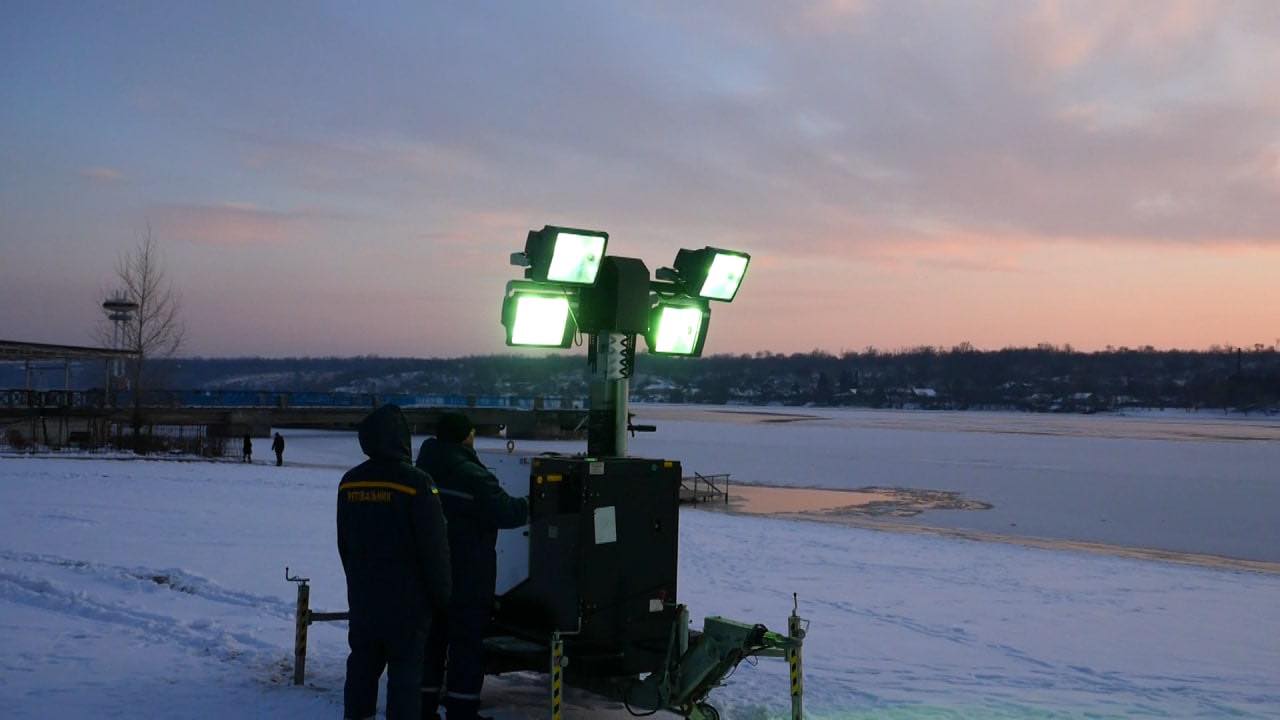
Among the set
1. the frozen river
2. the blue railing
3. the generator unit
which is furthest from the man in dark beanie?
the blue railing

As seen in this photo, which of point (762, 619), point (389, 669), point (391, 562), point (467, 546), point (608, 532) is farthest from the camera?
point (762, 619)

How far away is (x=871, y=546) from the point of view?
60.2ft

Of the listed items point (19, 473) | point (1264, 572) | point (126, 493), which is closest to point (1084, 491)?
point (1264, 572)

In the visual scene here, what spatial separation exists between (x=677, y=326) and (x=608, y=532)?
169 centimetres

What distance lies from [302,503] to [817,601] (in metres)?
11.9

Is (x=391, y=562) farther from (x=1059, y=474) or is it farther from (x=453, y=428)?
(x=1059, y=474)

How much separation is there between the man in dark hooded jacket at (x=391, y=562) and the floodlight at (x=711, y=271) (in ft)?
8.43

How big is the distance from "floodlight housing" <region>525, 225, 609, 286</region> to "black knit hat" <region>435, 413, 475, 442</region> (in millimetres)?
1036

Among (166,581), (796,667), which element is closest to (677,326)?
(796,667)

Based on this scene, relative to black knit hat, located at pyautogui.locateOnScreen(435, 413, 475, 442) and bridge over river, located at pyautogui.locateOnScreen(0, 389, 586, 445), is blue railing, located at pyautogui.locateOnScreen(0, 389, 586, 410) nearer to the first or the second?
bridge over river, located at pyautogui.locateOnScreen(0, 389, 586, 445)

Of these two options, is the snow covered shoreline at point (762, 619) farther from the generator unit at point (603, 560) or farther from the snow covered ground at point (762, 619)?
the generator unit at point (603, 560)

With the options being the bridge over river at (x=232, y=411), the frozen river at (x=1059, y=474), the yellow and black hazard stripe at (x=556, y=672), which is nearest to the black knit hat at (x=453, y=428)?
the yellow and black hazard stripe at (x=556, y=672)

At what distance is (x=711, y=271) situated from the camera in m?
7.26

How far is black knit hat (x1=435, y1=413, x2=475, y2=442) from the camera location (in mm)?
6211
